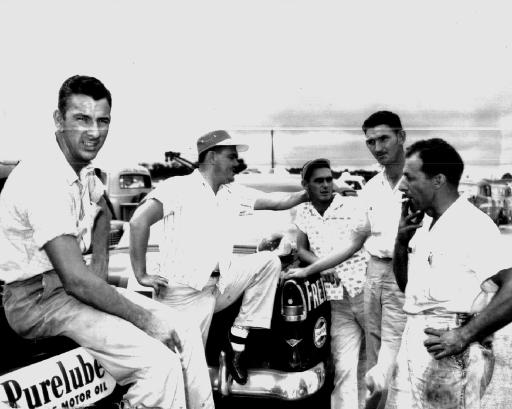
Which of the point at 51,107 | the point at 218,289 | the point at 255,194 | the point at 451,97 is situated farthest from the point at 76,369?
the point at 451,97

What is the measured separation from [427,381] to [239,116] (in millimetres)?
1476

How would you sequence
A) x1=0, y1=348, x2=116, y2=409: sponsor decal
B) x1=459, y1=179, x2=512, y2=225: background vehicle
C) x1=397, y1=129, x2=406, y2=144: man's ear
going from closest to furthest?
x1=0, y1=348, x2=116, y2=409: sponsor decal → x1=459, y1=179, x2=512, y2=225: background vehicle → x1=397, y1=129, x2=406, y2=144: man's ear

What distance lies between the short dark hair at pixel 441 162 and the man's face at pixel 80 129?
122 cm

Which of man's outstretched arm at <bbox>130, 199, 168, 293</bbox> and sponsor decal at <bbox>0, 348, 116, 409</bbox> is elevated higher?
man's outstretched arm at <bbox>130, 199, 168, 293</bbox>

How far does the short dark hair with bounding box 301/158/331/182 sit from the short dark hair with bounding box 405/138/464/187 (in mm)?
1049

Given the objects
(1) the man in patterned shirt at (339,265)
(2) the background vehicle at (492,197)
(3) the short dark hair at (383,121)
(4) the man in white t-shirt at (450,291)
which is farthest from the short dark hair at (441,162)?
(1) the man in patterned shirt at (339,265)

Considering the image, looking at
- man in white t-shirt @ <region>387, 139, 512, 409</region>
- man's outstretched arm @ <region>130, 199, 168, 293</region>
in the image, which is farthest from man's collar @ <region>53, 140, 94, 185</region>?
man in white t-shirt @ <region>387, 139, 512, 409</region>

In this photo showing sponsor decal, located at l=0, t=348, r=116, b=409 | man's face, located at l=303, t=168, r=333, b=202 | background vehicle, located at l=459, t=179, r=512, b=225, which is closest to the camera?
sponsor decal, located at l=0, t=348, r=116, b=409

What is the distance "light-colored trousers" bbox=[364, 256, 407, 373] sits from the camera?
9.55 ft

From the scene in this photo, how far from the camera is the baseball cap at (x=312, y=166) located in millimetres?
3092

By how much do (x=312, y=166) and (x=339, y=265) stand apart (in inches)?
24.8

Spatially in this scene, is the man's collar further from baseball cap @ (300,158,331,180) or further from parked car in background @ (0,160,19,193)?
baseball cap @ (300,158,331,180)

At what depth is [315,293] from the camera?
9.25 ft

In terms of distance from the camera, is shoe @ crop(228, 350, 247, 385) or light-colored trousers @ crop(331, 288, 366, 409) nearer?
shoe @ crop(228, 350, 247, 385)
